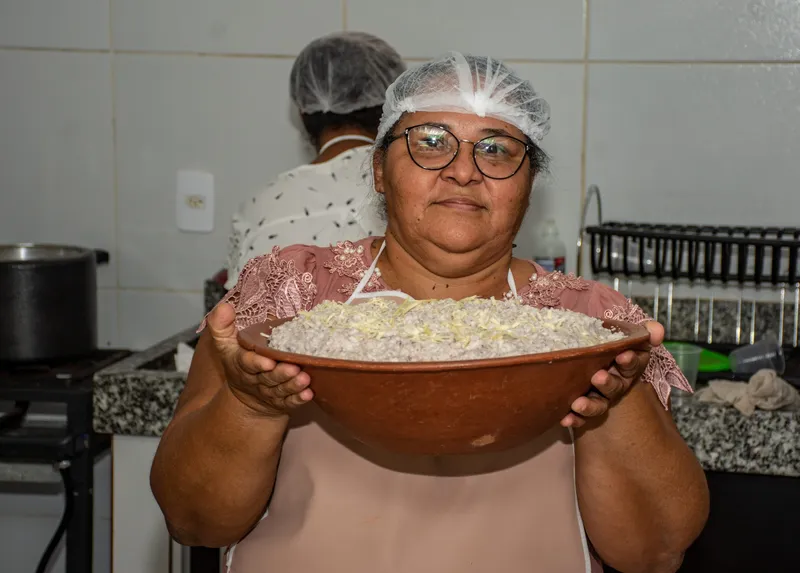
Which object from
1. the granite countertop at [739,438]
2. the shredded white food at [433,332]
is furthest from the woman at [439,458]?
the granite countertop at [739,438]

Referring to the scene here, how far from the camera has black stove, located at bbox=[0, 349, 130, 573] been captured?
1785mm

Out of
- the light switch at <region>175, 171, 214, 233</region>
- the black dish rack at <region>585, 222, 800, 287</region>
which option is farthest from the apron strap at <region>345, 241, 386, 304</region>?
the light switch at <region>175, 171, 214, 233</region>

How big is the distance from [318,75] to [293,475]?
1076mm

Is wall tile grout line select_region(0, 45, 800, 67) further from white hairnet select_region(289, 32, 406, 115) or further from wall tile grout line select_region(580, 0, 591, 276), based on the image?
white hairnet select_region(289, 32, 406, 115)

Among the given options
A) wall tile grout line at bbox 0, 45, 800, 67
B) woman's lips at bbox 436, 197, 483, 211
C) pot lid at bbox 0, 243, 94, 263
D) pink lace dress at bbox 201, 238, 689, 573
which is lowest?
pink lace dress at bbox 201, 238, 689, 573

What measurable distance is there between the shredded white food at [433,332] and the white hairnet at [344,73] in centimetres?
103

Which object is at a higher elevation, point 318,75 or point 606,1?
point 606,1

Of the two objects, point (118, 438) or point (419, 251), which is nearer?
point (419, 251)

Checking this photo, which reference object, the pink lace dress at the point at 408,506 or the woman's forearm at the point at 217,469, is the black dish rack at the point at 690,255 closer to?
the pink lace dress at the point at 408,506

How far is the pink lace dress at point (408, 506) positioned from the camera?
1108mm

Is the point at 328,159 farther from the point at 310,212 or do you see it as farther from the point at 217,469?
the point at 217,469

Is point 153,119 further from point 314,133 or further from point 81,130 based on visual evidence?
point 314,133

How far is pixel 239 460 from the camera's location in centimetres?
104

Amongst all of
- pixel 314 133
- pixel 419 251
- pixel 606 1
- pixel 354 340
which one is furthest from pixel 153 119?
pixel 354 340
